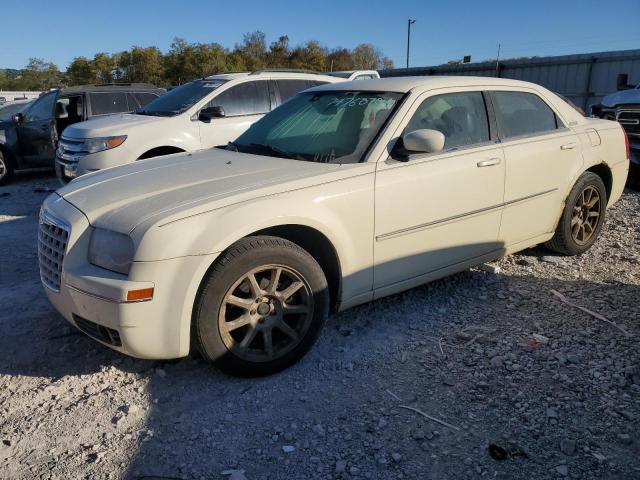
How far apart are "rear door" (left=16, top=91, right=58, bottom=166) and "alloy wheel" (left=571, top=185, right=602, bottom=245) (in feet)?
31.3

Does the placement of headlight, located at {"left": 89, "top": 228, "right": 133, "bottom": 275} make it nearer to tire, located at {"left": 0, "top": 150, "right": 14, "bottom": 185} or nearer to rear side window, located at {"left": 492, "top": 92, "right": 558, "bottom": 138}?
rear side window, located at {"left": 492, "top": 92, "right": 558, "bottom": 138}

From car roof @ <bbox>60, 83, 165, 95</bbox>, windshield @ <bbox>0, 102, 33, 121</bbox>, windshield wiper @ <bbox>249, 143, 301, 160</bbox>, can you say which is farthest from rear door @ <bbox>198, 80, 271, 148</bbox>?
windshield @ <bbox>0, 102, 33, 121</bbox>

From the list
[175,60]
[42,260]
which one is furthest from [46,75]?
[42,260]

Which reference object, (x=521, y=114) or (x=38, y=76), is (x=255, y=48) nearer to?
(x=38, y=76)

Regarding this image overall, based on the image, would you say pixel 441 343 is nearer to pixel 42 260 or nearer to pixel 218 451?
pixel 218 451

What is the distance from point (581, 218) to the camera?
16.9 feet

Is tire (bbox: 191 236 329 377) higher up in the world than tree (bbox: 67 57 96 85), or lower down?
lower down

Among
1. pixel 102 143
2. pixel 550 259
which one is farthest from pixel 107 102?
pixel 550 259

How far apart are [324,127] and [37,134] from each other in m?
8.75

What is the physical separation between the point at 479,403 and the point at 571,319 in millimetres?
1412

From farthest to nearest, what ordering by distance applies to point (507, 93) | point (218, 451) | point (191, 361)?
point (507, 93)
point (191, 361)
point (218, 451)

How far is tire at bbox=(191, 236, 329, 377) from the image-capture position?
9.73ft

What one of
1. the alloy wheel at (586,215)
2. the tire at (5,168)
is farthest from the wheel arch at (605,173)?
the tire at (5,168)

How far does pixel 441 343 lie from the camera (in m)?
3.62
